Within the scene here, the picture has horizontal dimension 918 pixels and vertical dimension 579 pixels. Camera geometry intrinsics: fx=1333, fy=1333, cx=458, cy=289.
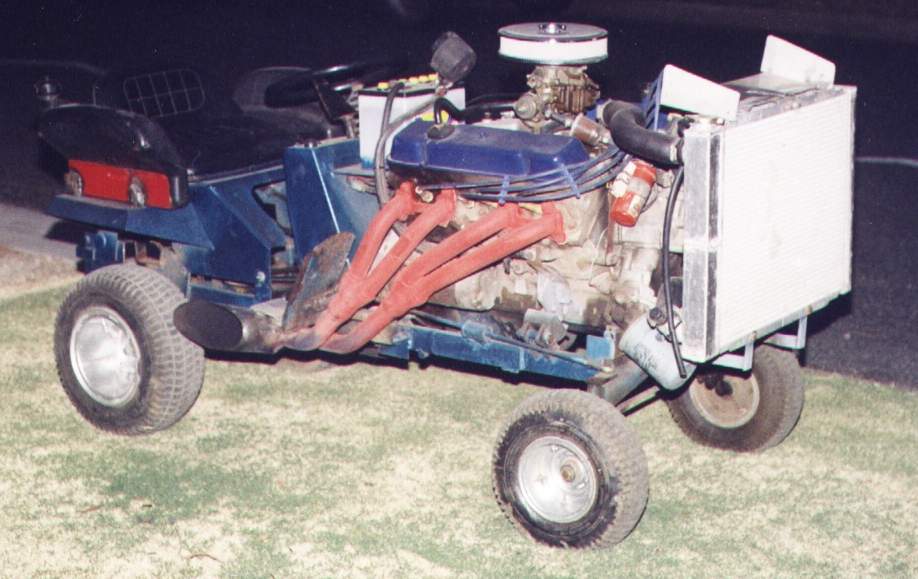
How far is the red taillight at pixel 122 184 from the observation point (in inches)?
204

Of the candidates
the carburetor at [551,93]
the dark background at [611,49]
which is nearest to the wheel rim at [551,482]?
the carburetor at [551,93]

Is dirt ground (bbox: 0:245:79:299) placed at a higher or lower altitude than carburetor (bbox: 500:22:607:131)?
lower

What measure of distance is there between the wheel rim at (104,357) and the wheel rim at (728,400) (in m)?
2.17

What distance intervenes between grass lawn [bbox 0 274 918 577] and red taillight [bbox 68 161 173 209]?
0.91 meters

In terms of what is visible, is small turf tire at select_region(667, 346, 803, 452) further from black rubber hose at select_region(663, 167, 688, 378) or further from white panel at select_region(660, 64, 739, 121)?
white panel at select_region(660, 64, 739, 121)

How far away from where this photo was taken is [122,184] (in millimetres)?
5332

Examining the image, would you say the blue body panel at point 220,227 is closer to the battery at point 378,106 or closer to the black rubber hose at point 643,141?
the battery at point 378,106

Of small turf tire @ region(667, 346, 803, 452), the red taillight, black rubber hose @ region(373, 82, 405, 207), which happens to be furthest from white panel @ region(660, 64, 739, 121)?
the red taillight

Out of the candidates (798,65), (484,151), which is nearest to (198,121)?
(484,151)

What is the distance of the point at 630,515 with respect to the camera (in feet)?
13.7

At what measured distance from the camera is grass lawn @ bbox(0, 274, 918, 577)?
14.1ft

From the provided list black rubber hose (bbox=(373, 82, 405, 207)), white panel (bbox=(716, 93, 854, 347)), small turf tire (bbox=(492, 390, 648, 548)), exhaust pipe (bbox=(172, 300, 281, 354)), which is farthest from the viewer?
exhaust pipe (bbox=(172, 300, 281, 354))

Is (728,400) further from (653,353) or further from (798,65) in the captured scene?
(798,65)

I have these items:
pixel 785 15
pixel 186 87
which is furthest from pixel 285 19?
pixel 186 87
